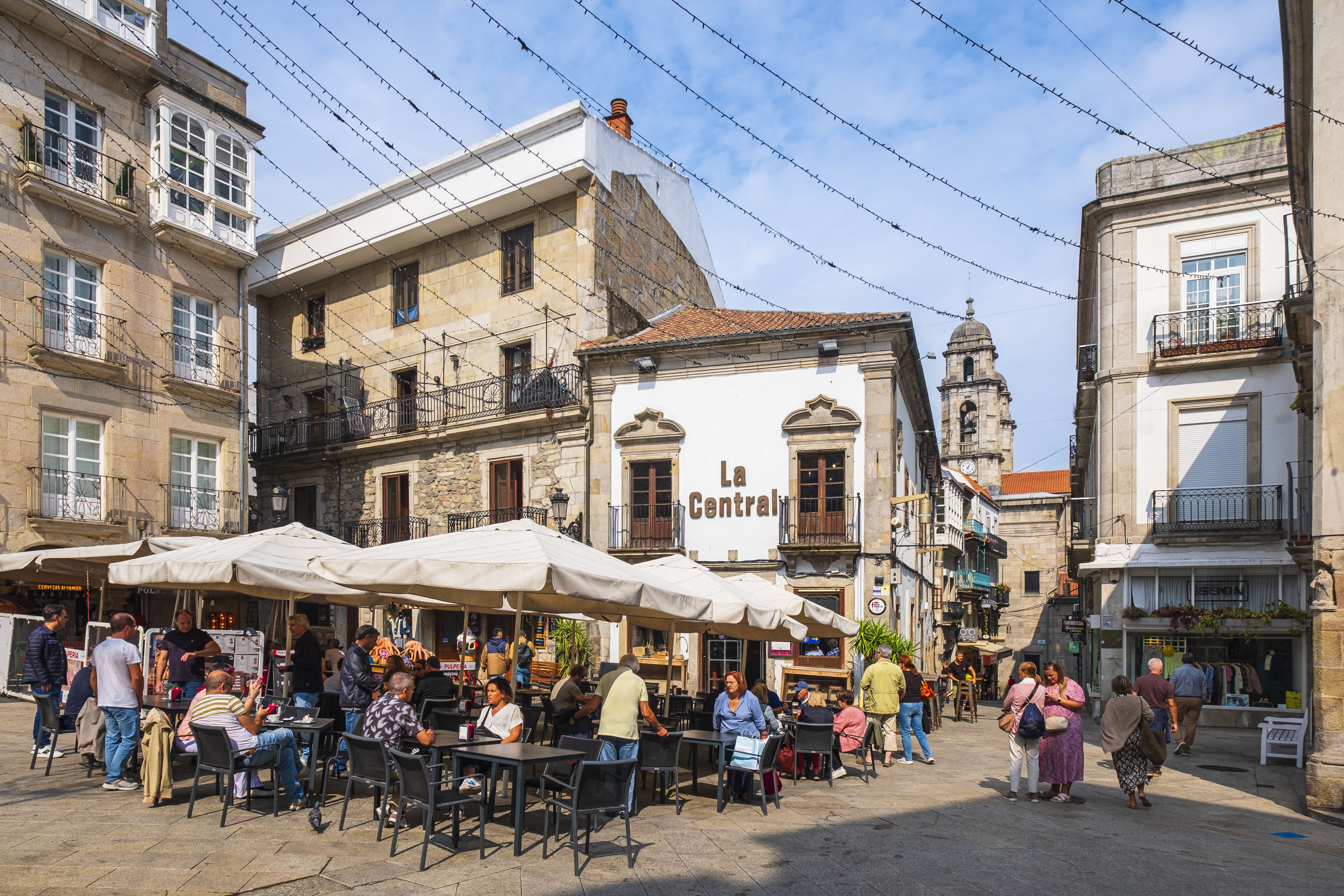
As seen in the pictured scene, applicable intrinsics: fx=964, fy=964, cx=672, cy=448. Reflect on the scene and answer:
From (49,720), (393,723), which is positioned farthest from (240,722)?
(49,720)

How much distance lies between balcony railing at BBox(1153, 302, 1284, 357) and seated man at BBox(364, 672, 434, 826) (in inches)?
656

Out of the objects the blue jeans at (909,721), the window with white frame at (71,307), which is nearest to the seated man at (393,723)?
the blue jeans at (909,721)

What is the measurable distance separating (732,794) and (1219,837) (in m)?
4.39

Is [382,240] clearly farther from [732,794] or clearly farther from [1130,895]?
[1130,895]

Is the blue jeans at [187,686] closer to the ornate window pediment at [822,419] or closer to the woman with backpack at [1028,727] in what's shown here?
the woman with backpack at [1028,727]

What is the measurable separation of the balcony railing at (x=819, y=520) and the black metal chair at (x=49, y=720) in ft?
42.0

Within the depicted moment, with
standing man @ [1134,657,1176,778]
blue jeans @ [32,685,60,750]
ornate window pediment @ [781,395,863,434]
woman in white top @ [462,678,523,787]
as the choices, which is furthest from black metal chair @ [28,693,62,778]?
ornate window pediment @ [781,395,863,434]

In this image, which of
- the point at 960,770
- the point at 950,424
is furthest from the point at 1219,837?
the point at 950,424

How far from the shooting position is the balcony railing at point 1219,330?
59.4 feet

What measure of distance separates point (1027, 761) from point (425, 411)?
1733 cm

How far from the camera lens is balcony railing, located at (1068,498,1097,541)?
72.4 feet

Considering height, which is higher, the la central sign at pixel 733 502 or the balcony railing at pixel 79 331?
the balcony railing at pixel 79 331

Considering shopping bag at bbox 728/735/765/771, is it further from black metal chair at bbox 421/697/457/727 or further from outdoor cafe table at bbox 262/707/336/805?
outdoor cafe table at bbox 262/707/336/805

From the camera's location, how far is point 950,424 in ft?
184
